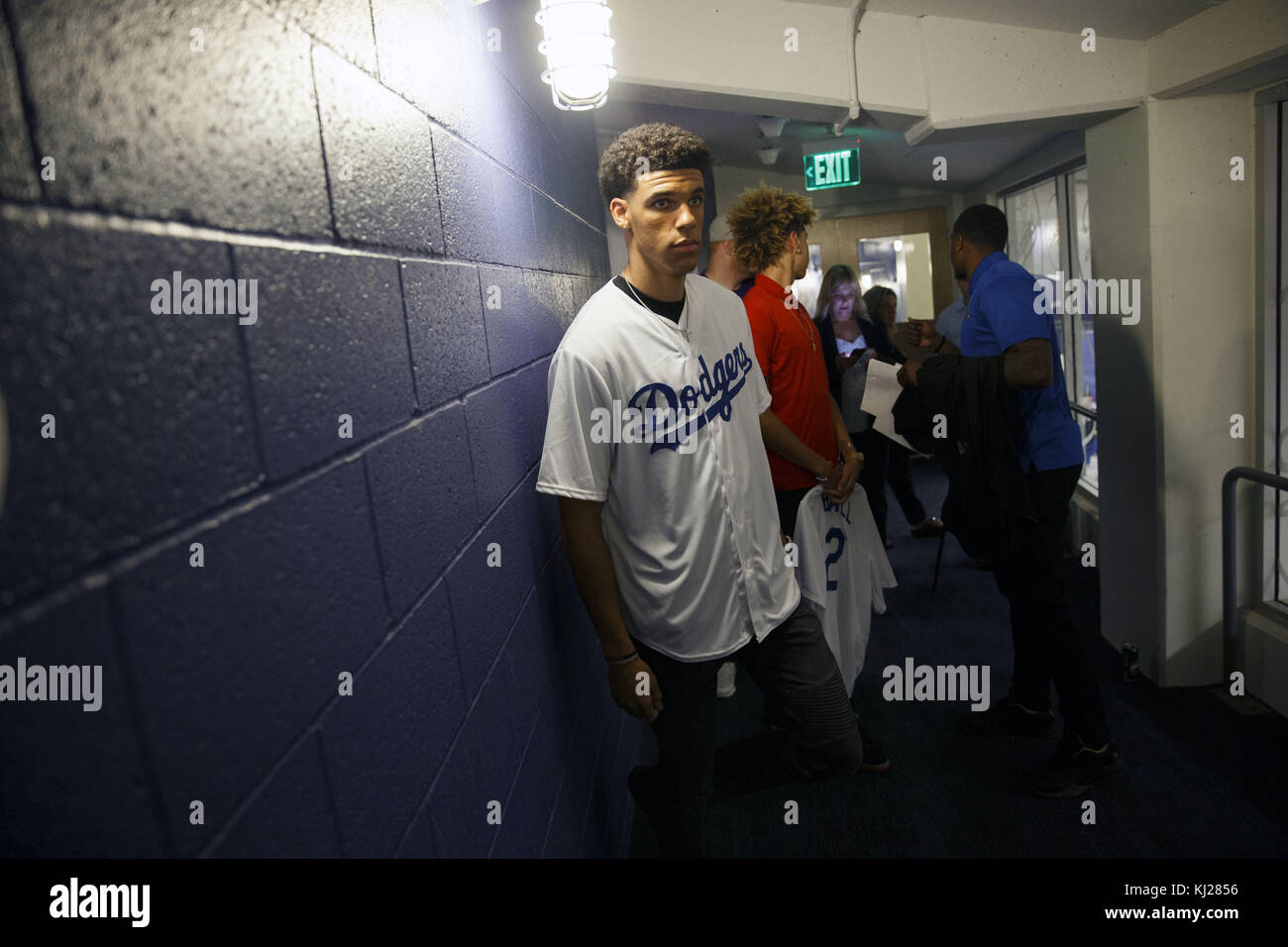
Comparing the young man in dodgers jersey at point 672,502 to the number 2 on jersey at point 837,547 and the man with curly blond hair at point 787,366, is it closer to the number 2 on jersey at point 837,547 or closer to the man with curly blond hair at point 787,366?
the man with curly blond hair at point 787,366

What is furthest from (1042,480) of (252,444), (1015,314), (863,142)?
(863,142)

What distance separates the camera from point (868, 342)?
4.59m

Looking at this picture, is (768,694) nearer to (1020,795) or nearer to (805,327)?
(1020,795)

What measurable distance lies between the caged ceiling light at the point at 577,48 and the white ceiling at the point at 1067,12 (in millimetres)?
1548

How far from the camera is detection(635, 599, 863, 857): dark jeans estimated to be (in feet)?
5.79

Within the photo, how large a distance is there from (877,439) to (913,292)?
3548 mm

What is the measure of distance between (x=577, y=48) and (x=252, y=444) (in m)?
1.29

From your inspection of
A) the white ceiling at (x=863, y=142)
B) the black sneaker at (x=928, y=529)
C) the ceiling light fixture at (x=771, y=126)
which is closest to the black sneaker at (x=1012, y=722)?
the black sneaker at (x=928, y=529)

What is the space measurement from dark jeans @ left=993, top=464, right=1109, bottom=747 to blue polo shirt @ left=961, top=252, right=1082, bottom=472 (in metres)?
0.06

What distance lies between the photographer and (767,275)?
271 cm

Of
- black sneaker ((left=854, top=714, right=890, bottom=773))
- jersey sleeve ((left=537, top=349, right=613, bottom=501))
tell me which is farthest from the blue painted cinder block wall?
black sneaker ((left=854, top=714, right=890, bottom=773))

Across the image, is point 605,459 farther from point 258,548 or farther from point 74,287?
point 74,287

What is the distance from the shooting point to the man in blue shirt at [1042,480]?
2295mm

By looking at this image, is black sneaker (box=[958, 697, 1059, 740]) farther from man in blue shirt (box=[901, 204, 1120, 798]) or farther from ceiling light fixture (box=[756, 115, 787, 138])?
ceiling light fixture (box=[756, 115, 787, 138])
